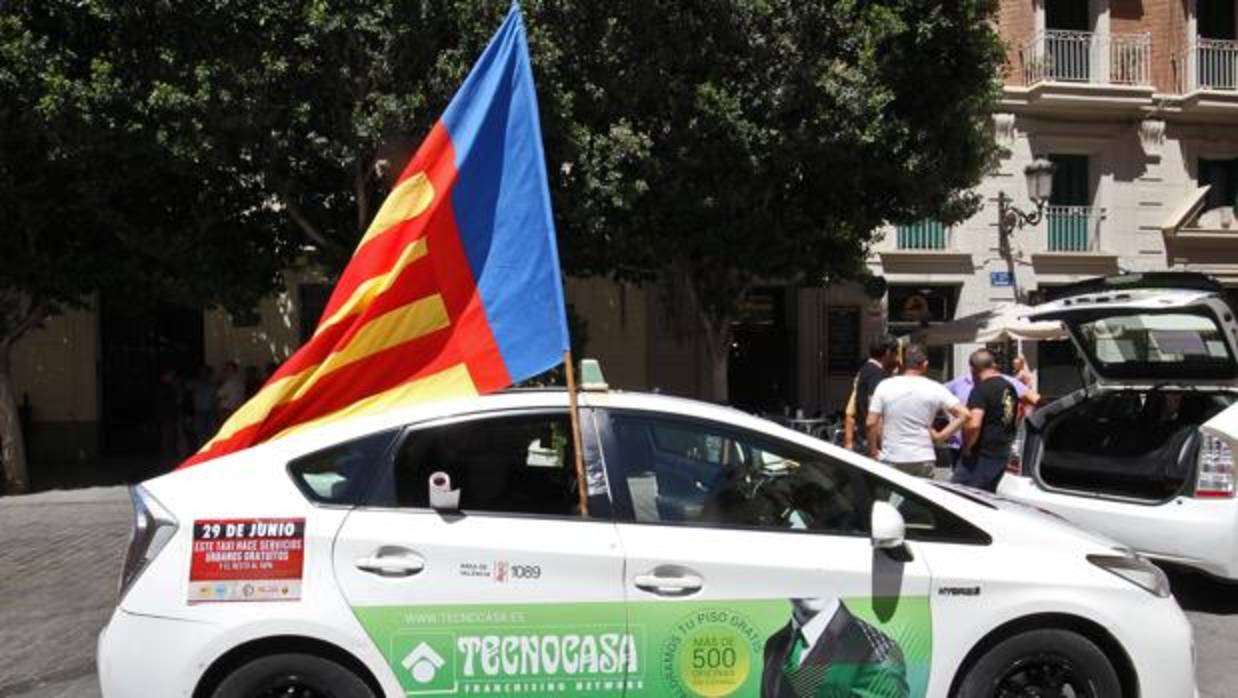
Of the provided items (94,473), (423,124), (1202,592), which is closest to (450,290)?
(1202,592)

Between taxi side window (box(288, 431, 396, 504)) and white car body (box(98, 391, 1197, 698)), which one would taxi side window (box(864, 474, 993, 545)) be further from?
taxi side window (box(288, 431, 396, 504))

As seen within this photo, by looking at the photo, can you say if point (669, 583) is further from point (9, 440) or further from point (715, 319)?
point (9, 440)

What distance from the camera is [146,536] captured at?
153 inches

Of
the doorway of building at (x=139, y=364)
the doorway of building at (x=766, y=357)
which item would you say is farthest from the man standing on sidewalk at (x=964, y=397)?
the doorway of building at (x=139, y=364)

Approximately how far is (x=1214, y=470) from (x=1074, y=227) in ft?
51.6

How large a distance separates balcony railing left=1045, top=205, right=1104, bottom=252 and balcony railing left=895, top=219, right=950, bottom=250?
7.27ft

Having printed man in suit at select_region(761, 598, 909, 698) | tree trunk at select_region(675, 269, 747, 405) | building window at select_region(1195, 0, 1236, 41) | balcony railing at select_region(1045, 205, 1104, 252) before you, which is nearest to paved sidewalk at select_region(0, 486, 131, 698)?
printed man in suit at select_region(761, 598, 909, 698)

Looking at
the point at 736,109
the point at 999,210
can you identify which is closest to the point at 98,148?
the point at 736,109

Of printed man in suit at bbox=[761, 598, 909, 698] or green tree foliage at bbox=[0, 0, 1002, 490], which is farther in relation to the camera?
green tree foliage at bbox=[0, 0, 1002, 490]

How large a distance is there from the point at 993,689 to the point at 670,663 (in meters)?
1.24

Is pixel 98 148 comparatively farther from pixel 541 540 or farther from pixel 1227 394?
pixel 1227 394

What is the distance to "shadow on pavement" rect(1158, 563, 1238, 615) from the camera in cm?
676

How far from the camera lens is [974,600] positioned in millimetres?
3936

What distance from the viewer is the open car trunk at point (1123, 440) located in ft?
22.2
